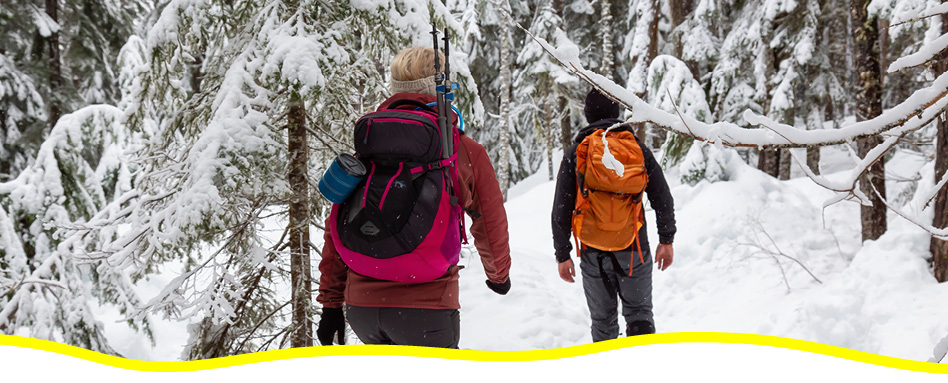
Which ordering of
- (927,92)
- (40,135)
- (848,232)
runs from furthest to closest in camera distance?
(848,232) < (40,135) < (927,92)

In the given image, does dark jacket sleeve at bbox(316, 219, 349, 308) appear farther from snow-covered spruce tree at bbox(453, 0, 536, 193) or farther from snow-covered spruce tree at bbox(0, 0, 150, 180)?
snow-covered spruce tree at bbox(453, 0, 536, 193)

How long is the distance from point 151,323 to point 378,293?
421 cm

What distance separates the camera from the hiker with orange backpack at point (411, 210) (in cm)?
191

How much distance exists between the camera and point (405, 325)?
6.46ft

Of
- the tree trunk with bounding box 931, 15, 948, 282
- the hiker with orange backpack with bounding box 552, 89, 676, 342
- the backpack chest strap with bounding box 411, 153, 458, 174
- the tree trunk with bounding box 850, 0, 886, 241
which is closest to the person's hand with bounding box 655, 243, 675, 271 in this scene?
the hiker with orange backpack with bounding box 552, 89, 676, 342

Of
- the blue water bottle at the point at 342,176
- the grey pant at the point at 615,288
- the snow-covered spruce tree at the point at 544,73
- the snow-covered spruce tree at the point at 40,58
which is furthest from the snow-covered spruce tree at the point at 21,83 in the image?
the snow-covered spruce tree at the point at 544,73

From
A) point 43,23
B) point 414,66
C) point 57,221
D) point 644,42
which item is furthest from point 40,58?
point 644,42

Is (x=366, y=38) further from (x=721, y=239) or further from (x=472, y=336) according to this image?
(x=721, y=239)

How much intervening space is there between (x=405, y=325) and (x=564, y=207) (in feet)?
5.25

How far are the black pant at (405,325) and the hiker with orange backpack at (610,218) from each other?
1396 millimetres

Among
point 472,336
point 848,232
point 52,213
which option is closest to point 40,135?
point 52,213

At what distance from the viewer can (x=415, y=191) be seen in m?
1.92

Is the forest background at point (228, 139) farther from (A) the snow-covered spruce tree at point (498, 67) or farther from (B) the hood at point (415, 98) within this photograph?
(A) the snow-covered spruce tree at point (498, 67)

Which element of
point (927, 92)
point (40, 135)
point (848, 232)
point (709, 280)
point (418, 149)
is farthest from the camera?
point (848, 232)
